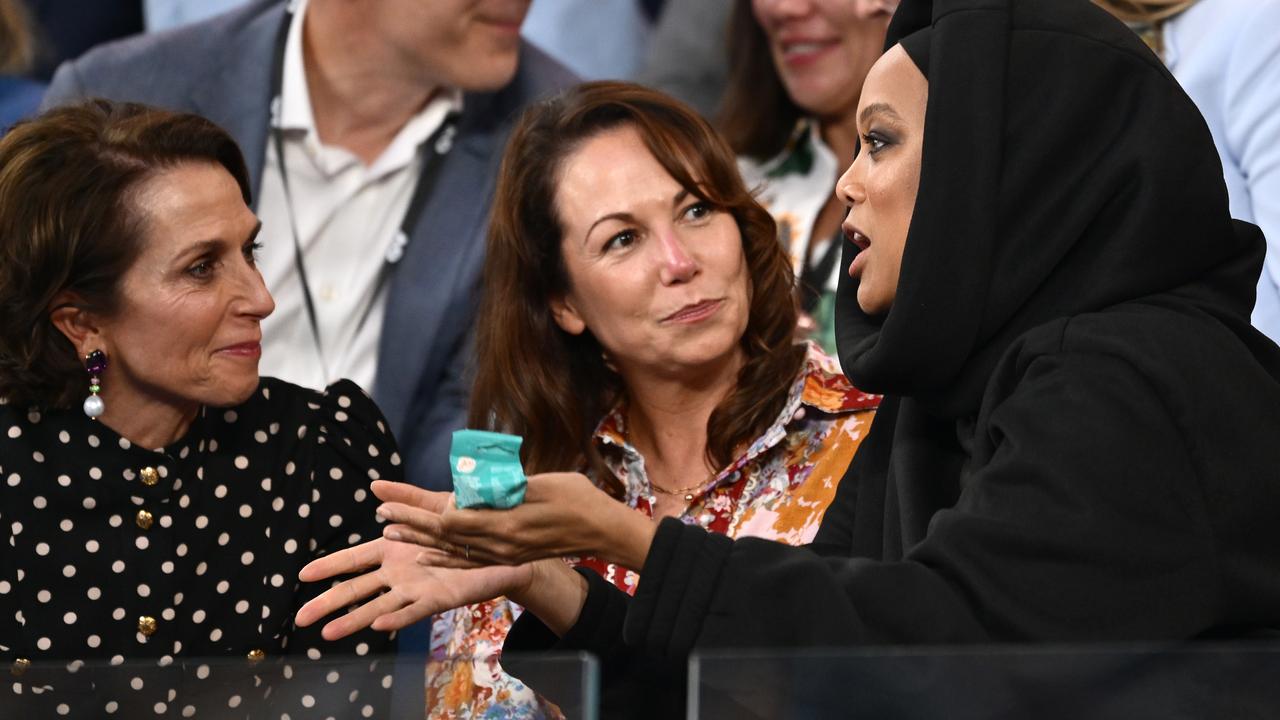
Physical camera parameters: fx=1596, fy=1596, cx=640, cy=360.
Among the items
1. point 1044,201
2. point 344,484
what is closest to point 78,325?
point 344,484

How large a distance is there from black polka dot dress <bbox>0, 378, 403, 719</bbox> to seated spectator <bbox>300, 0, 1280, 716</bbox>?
475mm

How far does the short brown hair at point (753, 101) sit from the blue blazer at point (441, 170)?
35 centimetres

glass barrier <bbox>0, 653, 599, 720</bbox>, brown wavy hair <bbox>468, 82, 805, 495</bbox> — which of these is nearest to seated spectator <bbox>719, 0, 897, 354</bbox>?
brown wavy hair <bbox>468, 82, 805, 495</bbox>

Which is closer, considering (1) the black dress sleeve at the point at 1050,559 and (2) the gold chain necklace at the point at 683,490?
(1) the black dress sleeve at the point at 1050,559

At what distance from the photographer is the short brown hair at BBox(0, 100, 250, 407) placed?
2.09 metres

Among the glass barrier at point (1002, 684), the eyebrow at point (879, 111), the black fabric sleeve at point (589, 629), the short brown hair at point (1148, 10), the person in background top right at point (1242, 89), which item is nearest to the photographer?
the glass barrier at point (1002, 684)

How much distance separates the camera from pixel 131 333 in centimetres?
216

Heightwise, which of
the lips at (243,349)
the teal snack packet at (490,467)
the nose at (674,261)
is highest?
the teal snack packet at (490,467)

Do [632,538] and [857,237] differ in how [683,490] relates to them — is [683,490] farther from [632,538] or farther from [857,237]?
[632,538]

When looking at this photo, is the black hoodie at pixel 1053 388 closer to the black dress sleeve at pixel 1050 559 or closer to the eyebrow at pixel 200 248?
the black dress sleeve at pixel 1050 559

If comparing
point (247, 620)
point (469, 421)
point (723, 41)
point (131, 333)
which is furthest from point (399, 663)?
point (723, 41)

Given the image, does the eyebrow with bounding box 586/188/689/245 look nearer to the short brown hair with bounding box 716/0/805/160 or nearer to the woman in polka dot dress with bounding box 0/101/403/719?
the woman in polka dot dress with bounding box 0/101/403/719

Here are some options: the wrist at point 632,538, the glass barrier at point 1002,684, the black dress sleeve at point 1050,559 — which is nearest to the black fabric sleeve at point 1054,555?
the black dress sleeve at point 1050,559

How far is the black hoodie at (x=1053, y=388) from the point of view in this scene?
4.35ft
